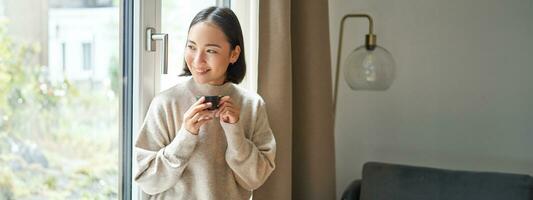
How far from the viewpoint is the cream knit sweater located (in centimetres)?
142

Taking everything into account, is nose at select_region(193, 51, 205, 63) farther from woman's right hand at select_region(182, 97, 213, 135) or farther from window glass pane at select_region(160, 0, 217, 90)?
window glass pane at select_region(160, 0, 217, 90)

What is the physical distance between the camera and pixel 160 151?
1432 mm

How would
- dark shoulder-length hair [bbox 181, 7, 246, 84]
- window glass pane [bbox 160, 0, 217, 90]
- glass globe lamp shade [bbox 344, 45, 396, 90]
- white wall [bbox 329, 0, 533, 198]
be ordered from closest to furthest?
dark shoulder-length hair [bbox 181, 7, 246, 84] < window glass pane [bbox 160, 0, 217, 90] < glass globe lamp shade [bbox 344, 45, 396, 90] < white wall [bbox 329, 0, 533, 198]

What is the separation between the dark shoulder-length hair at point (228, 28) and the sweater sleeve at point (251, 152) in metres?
0.13

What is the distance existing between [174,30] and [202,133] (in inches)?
16.3

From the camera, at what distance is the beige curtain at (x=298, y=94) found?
75.4 inches

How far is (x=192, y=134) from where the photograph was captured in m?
1.40

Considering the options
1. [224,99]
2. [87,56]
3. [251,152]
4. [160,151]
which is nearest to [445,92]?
[251,152]

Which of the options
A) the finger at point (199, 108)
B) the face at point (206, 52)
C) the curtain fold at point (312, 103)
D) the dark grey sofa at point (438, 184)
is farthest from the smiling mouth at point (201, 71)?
the dark grey sofa at point (438, 184)

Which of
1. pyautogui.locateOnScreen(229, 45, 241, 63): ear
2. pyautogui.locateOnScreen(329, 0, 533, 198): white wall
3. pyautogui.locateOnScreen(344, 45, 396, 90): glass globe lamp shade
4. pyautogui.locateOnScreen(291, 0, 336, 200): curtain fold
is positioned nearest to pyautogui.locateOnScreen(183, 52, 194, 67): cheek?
pyautogui.locateOnScreen(229, 45, 241, 63): ear

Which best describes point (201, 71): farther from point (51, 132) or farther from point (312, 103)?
point (312, 103)

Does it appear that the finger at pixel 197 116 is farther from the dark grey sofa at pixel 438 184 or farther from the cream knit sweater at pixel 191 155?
the dark grey sofa at pixel 438 184

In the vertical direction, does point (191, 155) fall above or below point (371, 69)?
below

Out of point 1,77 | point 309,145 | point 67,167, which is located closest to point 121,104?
point 67,167
